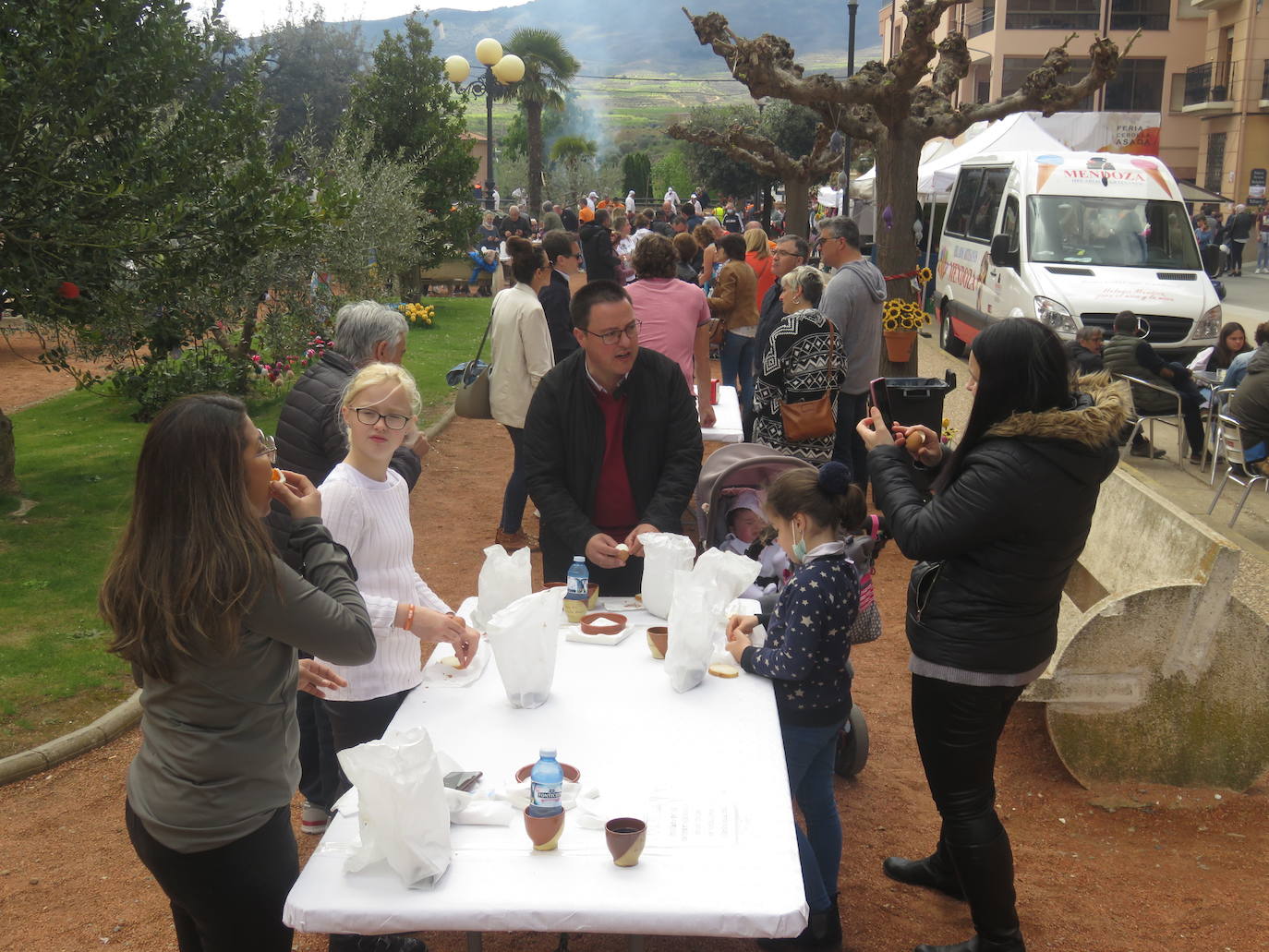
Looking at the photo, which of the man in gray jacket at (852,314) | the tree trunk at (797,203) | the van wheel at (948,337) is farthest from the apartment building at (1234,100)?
the man in gray jacket at (852,314)

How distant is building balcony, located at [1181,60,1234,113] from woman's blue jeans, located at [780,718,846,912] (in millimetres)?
42459

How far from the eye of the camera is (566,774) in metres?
2.72

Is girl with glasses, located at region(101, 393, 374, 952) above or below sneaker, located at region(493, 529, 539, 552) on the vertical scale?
above

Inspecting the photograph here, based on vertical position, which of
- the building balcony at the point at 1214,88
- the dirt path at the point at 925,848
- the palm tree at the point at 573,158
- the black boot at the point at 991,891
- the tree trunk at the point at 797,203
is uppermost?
the building balcony at the point at 1214,88

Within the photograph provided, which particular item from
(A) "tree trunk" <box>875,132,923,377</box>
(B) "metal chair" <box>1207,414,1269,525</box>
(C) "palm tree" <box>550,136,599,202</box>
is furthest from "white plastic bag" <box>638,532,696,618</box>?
(C) "palm tree" <box>550,136,599,202</box>

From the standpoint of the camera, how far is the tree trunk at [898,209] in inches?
410

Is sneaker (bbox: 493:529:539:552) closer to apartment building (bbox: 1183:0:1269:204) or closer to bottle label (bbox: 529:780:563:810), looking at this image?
bottle label (bbox: 529:780:563:810)

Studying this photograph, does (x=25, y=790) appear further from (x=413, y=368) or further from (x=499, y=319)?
(x=413, y=368)

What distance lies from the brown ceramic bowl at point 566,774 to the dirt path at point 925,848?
926 millimetres

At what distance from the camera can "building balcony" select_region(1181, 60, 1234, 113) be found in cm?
3812

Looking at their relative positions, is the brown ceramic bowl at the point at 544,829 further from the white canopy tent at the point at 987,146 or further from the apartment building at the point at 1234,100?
the apartment building at the point at 1234,100

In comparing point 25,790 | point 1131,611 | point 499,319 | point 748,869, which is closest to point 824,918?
point 748,869

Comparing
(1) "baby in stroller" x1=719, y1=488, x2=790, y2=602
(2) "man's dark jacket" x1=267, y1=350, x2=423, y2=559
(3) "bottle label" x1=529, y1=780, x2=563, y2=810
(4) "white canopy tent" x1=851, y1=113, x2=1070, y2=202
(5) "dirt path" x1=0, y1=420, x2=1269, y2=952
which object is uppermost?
(4) "white canopy tent" x1=851, y1=113, x2=1070, y2=202

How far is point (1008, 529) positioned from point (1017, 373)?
420 mm
